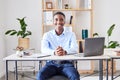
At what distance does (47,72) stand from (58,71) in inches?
6.7

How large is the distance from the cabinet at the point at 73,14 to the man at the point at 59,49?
1807 mm

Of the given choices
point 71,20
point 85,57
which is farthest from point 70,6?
point 85,57

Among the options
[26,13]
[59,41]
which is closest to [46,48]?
[59,41]

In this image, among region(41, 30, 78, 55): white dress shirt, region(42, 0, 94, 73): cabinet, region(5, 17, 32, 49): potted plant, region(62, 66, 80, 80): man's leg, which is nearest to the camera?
region(62, 66, 80, 80): man's leg

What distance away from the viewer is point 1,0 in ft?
17.9

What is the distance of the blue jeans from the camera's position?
308cm

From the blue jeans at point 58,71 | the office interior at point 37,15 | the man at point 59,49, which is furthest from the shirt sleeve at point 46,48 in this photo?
the office interior at point 37,15

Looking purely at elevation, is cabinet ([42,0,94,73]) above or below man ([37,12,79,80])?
above

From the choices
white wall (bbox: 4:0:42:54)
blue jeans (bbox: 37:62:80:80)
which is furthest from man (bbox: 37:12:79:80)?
white wall (bbox: 4:0:42:54)

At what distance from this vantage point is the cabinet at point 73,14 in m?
5.39

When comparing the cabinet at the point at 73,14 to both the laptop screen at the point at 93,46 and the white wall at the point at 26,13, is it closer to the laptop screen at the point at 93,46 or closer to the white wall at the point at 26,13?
the white wall at the point at 26,13

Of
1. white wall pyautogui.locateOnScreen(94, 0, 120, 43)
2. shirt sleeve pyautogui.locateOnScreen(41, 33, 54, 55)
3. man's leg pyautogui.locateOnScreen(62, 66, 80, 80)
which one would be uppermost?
white wall pyautogui.locateOnScreen(94, 0, 120, 43)

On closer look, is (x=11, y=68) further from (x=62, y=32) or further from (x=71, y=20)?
(x=62, y=32)

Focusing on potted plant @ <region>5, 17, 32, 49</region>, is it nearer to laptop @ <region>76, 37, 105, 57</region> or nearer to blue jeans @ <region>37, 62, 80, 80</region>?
blue jeans @ <region>37, 62, 80, 80</region>
